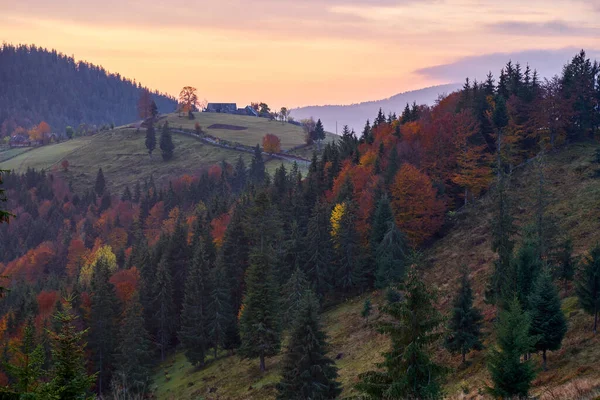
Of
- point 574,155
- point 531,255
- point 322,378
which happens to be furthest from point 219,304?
point 574,155

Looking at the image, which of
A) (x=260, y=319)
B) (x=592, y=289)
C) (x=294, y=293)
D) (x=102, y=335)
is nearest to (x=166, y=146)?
(x=102, y=335)

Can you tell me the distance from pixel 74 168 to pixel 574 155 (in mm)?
172881

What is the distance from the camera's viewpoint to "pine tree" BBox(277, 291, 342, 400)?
35.4 metres

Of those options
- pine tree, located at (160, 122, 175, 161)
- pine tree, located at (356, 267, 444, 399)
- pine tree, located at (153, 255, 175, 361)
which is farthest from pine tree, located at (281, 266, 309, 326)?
pine tree, located at (160, 122, 175, 161)

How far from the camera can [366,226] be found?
225 feet

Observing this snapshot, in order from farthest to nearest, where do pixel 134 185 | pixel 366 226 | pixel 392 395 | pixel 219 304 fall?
pixel 134 185
pixel 366 226
pixel 219 304
pixel 392 395

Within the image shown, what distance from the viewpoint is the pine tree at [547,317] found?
98.7 ft

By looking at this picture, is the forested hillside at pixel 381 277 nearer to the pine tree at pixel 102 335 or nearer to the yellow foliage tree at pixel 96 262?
the pine tree at pixel 102 335

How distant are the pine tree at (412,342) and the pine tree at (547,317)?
42.7 ft

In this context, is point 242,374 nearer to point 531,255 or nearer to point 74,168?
point 531,255

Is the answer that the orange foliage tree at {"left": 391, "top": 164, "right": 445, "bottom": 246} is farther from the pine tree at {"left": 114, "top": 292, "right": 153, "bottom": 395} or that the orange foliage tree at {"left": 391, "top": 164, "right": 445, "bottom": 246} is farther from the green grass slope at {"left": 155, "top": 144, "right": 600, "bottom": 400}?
the pine tree at {"left": 114, "top": 292, "right": 153, "bottom": 395}

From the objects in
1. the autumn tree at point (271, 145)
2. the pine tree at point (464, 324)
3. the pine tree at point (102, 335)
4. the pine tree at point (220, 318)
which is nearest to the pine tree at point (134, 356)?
the pine tree at point (102, 335)

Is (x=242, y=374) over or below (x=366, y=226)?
below

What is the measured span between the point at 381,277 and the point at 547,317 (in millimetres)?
29127
